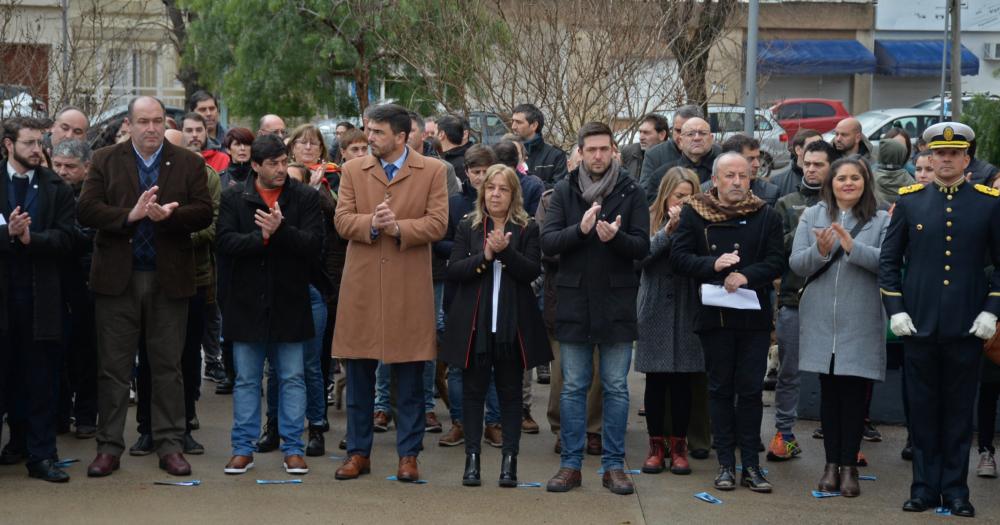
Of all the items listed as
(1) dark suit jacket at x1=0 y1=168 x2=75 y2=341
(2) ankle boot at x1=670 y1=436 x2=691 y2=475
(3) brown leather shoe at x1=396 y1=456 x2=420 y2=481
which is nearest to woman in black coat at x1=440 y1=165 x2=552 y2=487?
(3) brown leather shoe at x1=396 y1=456 x2=420 y2=481

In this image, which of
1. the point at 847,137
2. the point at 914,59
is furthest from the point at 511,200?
the point at 914,59

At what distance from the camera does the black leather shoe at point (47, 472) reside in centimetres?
762

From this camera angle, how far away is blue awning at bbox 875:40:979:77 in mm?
37312

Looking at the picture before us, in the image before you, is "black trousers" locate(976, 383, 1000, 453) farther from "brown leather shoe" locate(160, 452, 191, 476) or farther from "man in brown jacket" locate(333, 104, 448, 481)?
"brown leather shoe" locate(160, 452, 191, 476)

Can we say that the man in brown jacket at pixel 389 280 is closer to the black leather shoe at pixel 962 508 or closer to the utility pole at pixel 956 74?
the black leather shoe at pixel 962 508

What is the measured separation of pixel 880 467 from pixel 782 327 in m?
1.09

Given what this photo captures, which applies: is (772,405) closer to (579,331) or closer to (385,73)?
(579,331)

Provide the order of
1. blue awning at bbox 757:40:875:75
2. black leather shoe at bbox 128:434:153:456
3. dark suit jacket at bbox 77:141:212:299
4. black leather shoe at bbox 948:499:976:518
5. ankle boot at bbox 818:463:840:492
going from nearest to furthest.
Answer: black leather shoe at bbox 948:499:976:518 → ankle boot at bbox 818:463:840:492 → dark suit jacket at bbox 77:141:212:299 → black leather shoe at bbox 128:434:153:456 → blue awning at bbox 757:40:875:75

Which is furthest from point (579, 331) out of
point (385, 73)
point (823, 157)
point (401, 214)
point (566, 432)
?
point (385, 73)

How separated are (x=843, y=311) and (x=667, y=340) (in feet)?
3.60

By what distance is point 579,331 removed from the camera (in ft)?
24.8

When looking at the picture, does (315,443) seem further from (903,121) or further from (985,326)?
(903,121)

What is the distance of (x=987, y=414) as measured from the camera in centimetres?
830

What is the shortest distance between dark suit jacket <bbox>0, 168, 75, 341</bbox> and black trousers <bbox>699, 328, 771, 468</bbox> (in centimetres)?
384
